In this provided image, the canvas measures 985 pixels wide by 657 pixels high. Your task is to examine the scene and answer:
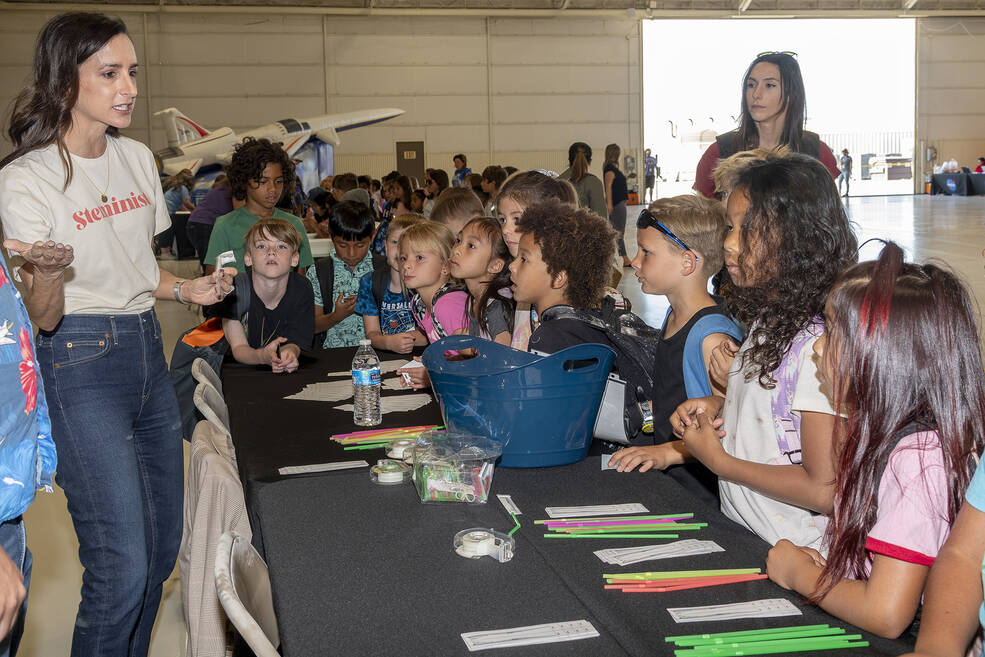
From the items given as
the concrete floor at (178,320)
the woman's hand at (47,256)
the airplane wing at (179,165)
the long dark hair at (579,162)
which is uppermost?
the airplane wing at (179,165)

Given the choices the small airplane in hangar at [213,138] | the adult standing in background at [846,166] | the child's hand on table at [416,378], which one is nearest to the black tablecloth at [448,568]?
the child's hand on table at [416,378]

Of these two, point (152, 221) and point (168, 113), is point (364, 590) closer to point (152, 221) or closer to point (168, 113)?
point (152, 221)

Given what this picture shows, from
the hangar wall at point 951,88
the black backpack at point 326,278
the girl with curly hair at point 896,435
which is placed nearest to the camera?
the girl with curly hair at point 896,435

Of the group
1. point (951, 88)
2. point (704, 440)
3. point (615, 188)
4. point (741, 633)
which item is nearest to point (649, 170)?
point (951, 88)

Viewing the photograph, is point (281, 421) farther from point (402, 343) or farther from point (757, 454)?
point (757, 454)

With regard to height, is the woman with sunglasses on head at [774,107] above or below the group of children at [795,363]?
above

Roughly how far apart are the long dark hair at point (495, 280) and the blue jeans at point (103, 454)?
1234mm

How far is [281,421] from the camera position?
2496 millimetres

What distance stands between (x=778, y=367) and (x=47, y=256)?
1464mm

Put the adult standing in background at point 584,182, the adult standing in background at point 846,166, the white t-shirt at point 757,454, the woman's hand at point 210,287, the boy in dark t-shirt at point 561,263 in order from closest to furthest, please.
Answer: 1. the white t-shirt at point 757,454
2. the woman's hand at point 210,287
3. the boy in dark t-shirt at point 561,263
4. the adult standing in background at point 584,182
5. the adult standing in background at point 846,166

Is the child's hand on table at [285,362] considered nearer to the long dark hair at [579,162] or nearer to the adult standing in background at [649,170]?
the long dark hair at [579,162]

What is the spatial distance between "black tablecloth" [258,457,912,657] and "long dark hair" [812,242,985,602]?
0.17m

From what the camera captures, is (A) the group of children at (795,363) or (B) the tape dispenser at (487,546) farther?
(B) the tape dispenser at (487,546)

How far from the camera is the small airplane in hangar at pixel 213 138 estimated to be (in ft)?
51.4
